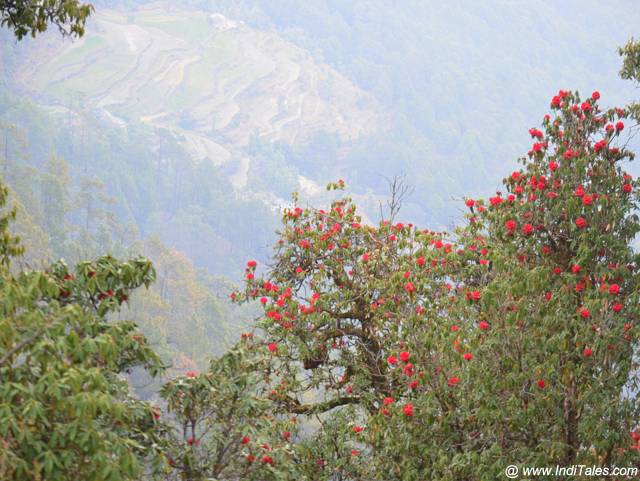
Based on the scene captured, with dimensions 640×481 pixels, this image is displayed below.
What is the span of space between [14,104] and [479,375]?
363 feet

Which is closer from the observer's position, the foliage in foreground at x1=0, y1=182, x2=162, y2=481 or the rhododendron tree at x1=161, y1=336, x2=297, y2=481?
the foliage in foreground at x1=0, y1=182, x2=162, y2=481

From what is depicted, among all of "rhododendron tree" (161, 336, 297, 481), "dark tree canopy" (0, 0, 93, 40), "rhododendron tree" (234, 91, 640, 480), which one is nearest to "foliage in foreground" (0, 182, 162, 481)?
"rhododendron tree" (161, 336, 297, 481)

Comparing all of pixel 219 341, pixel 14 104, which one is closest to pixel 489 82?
pixel 14 104

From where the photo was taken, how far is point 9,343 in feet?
13.1

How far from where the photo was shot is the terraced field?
14662 cm

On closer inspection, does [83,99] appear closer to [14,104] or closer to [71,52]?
[71,52]

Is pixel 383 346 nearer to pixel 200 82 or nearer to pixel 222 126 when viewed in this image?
pixel 222 126

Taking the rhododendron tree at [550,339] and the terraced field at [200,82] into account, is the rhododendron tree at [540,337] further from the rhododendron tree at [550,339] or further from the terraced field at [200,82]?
the terraced field at [200,82]

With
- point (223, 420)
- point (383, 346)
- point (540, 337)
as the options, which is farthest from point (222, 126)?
point (223, 420)

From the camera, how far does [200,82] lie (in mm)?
161375

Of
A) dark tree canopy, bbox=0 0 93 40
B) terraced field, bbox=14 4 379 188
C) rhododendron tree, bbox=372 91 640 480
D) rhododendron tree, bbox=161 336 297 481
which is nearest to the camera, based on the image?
rhododendron tree, bbox=161 336 297 481

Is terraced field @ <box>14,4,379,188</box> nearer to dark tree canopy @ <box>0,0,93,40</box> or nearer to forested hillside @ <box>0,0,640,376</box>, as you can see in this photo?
forested hillside @ <box>0,0,640,376</box>

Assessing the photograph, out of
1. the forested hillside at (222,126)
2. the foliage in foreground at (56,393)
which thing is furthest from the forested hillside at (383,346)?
the forested hillside at (222,126)

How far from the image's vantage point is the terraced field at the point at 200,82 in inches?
5773
